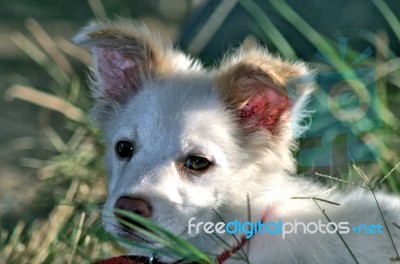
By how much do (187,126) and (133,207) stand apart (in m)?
0.49

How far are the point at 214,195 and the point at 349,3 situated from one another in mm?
2448

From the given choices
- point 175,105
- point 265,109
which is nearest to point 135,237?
point 175,105

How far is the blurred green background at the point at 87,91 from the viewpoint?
173 inches

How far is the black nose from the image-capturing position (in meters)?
3.12

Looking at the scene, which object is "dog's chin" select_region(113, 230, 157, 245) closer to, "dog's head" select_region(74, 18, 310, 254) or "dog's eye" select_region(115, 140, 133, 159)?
"dog's head" select_region(74, 18, 310, 254)

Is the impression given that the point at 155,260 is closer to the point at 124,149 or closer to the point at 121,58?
the point at 124,149

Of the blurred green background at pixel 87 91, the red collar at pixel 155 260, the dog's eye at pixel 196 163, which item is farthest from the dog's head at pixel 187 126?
the blurred green background at pixel 87 91

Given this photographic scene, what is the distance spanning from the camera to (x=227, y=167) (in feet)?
11.3

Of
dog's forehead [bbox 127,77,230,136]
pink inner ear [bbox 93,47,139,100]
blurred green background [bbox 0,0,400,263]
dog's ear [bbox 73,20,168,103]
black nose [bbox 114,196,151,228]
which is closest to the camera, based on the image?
black nose [bbox 114,196,151,228]

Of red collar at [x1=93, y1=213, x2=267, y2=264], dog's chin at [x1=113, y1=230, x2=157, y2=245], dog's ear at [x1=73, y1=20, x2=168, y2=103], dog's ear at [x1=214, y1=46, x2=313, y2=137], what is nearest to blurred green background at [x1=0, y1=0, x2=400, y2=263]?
red collar at [x1=93, y1=213, x2=267, y2=264]

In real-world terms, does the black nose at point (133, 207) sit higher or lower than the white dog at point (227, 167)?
lower

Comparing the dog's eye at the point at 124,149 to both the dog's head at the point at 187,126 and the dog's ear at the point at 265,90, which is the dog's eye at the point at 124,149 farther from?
the dog's ear at the point at 265,90

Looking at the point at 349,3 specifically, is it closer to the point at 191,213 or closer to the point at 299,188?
the point at 299,188

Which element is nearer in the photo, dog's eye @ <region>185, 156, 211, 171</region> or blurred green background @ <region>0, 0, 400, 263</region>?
dog's eye @ <region>185, 156, 211, 171</region>
